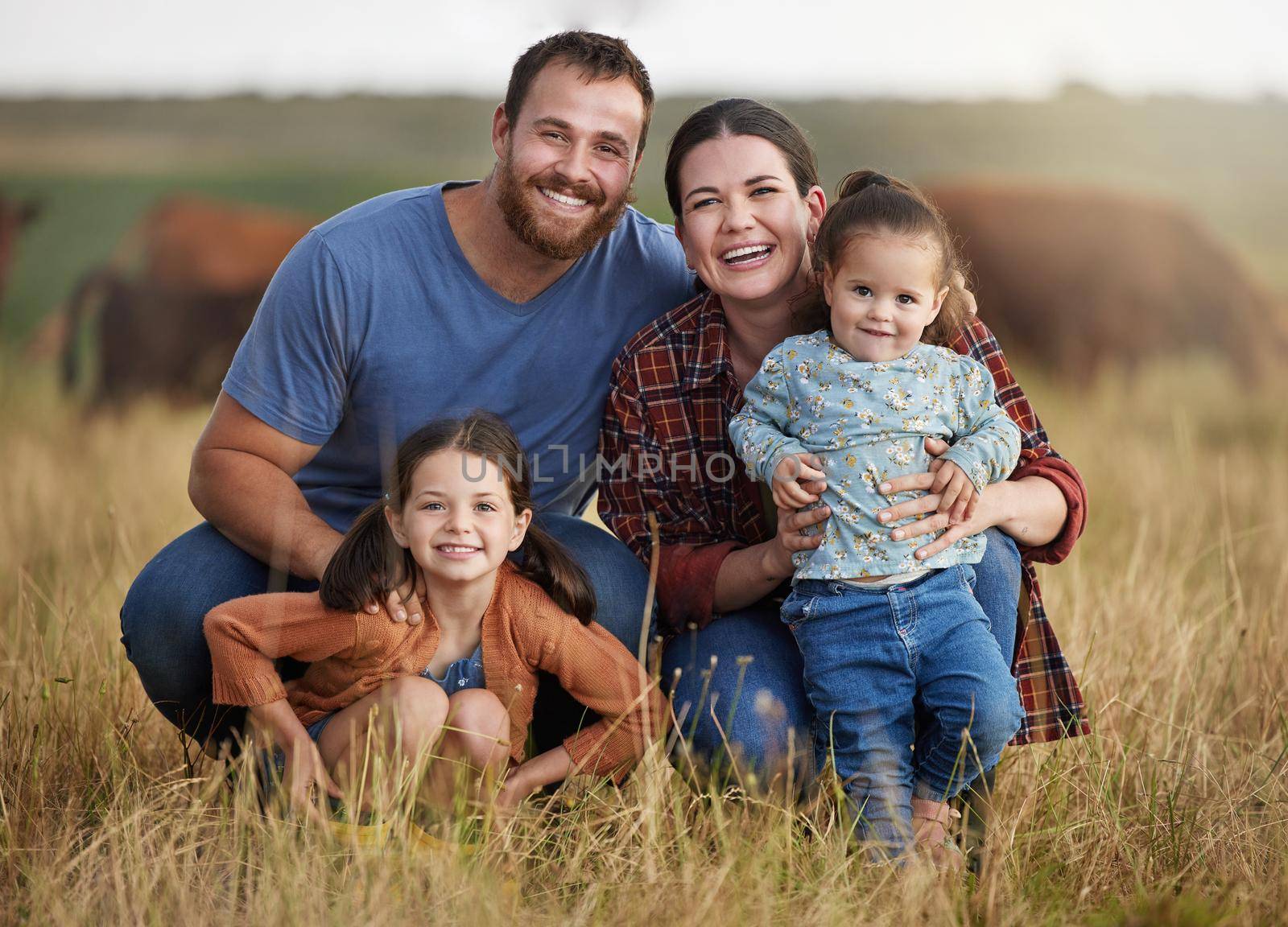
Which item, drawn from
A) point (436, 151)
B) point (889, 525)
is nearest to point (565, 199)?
point (889, 525)

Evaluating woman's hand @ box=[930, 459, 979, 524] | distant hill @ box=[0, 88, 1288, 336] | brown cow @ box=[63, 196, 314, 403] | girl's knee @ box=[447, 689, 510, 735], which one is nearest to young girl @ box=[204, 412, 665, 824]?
girl's knee @ box=[447, 689, 510, 735]

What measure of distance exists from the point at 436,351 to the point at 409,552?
2.08 feet

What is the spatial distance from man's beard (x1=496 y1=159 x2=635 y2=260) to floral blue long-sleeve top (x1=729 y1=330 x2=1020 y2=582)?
771 mm

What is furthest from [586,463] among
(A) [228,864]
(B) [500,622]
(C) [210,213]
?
(C) [210,213]

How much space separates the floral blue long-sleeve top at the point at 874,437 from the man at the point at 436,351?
0.59 meters

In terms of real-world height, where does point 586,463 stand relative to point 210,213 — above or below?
below

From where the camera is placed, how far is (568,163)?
3033 mm

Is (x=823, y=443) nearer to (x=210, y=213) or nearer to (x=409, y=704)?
(x=409, y=704)

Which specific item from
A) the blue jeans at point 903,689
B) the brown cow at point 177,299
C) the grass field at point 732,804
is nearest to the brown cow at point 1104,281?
the grass field at point 732,804

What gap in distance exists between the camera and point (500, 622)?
2611 mm

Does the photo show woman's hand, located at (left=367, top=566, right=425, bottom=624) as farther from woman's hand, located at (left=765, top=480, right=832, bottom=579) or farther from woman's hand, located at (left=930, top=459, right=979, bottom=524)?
woman's hand, located at (left=930, top=459, right=979, bottom=524)

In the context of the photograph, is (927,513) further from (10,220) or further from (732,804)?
(10,220)

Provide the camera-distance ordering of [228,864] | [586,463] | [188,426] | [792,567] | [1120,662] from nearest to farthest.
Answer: [228,864], [792,567], [586,463], [1120,662], [188,426]

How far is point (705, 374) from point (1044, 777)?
48.7 inches
